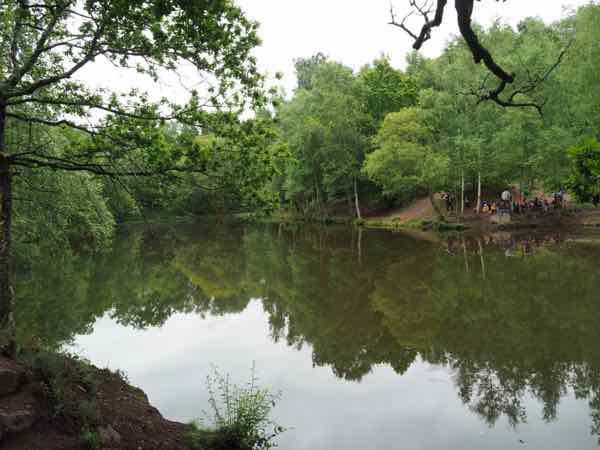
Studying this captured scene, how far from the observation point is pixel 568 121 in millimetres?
34250

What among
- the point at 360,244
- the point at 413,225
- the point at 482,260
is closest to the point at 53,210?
the point at 482,260

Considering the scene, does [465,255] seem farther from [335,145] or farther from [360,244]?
[335,145]

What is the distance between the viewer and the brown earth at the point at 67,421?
18.0 feet

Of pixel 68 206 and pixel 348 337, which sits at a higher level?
pixel 68 206

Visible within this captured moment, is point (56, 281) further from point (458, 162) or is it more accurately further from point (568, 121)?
point (568, 121)

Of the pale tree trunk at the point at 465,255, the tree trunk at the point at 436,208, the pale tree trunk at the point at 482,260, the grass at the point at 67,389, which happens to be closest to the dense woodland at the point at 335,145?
the tree trunk at the point at 436,208

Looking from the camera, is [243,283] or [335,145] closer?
[243,283]

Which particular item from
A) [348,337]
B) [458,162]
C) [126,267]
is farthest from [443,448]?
[458,162]

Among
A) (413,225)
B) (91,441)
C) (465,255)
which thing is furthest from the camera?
(413,225)

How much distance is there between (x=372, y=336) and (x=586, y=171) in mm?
8977

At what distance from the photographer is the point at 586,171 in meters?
5.20

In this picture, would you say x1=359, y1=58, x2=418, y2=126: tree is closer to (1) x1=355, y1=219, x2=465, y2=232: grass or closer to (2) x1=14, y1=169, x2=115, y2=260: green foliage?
(1) x1=355, y1=219, x2=465, y2=232: grass

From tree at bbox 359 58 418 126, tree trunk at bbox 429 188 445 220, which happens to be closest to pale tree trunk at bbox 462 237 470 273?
tree trunk at bbox 429 188 445 220

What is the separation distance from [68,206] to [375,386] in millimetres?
11006
